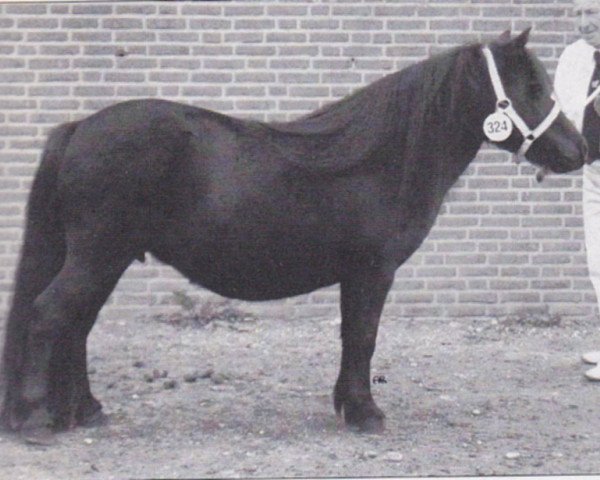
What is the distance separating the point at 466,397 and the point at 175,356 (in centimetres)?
158

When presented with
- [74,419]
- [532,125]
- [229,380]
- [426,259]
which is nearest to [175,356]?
[229,380]

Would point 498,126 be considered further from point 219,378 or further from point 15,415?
point 15,415

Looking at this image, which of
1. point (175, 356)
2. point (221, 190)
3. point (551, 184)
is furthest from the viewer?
point (551, 184)

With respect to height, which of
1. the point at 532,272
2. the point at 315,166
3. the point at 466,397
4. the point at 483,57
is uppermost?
the point at 483,57

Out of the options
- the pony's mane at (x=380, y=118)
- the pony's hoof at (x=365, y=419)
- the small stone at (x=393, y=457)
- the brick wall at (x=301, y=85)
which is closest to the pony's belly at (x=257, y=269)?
the pony's mane at (x=380, y=118)

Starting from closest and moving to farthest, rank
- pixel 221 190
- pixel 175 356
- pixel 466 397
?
pixel 221 190 < pixel 466 397 < pixel 175 356

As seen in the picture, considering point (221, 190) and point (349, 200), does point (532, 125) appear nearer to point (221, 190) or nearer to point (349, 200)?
point (349, 200)

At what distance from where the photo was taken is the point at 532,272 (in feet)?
18.2

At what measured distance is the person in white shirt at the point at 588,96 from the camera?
4668mm

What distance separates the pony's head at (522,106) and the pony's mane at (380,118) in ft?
0.46

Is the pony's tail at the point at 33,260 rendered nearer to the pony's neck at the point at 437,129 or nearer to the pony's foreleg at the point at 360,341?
the pony's foreleg at the point at 360,341

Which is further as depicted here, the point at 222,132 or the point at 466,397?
the point at 466,397

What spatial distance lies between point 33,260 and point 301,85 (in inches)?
79.4

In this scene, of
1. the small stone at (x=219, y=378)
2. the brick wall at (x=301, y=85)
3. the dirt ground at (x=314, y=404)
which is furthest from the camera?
the brick wall at (x=301, y=85)
